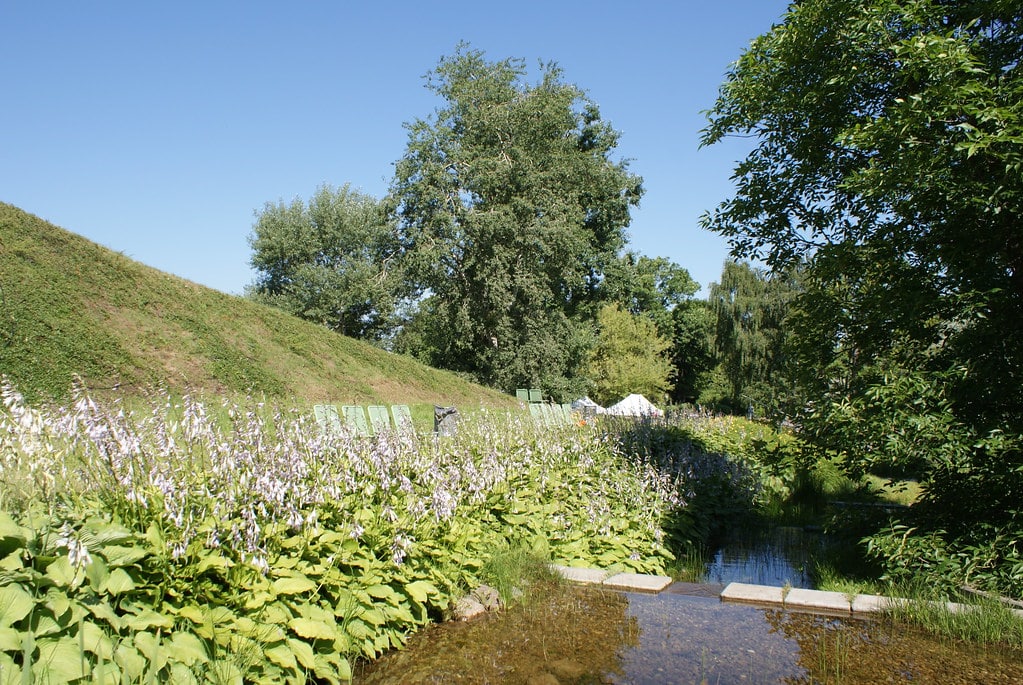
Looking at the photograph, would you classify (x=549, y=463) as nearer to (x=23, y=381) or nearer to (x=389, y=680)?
(x=389, y=680)

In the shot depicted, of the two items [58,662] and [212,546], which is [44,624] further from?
[212,546]

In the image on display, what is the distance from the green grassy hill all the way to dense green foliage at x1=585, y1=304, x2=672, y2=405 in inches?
1024

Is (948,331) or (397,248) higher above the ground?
(397,248)

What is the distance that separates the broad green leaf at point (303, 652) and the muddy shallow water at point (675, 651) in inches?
17.2

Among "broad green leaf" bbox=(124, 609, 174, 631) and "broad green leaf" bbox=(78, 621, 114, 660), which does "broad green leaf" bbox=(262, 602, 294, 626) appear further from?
"broad green leaf" bbox=(78, 621, 114, 660)

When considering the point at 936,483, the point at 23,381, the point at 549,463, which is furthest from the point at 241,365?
the point at 936,483

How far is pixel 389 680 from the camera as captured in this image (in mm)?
3494

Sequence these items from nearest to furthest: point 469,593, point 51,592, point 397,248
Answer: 1. point 51,592
2. point 469,593
3. point 397,248

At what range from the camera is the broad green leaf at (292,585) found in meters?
3.31

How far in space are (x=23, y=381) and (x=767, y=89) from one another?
1030 cm

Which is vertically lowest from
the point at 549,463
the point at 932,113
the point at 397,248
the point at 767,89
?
the point at 549,463

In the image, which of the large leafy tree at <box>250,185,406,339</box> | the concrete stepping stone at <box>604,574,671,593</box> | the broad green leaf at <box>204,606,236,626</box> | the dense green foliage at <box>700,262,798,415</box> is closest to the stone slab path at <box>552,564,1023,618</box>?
the concrete stepping stone at <box>604,574,671,593</box>

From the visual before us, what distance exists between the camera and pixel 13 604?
8.04ft

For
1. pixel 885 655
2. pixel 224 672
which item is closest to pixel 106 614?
pixel 224 672
